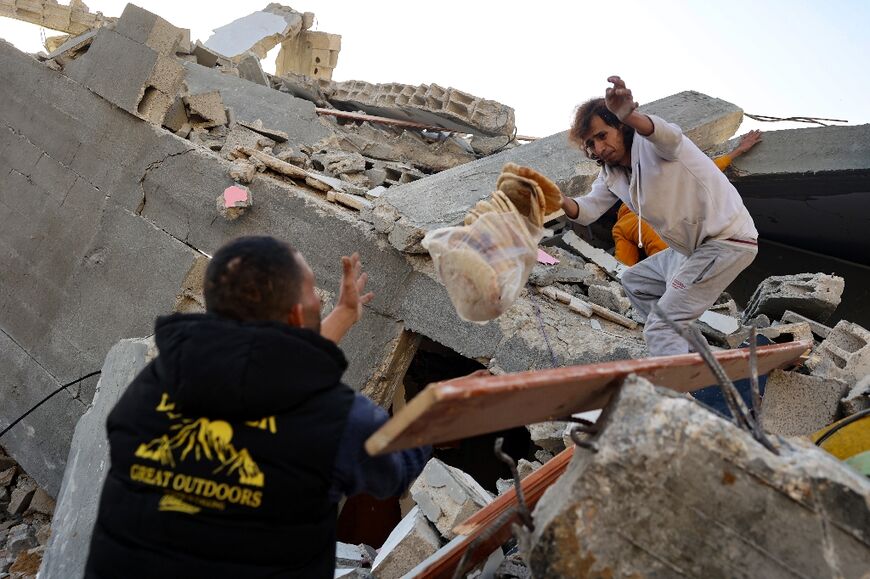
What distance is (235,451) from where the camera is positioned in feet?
4.83

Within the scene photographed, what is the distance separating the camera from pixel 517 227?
246 cm

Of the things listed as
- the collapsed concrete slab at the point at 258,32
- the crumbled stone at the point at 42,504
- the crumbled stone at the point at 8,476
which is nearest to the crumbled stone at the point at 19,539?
the crumbled stone at the point at 42,504

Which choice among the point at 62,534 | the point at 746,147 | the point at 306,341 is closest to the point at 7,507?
the point at 62,534

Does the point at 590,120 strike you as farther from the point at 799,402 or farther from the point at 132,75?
the point at 132,75

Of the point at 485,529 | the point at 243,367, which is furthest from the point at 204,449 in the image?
the point at 485,529

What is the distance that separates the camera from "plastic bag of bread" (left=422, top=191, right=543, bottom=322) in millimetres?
2309

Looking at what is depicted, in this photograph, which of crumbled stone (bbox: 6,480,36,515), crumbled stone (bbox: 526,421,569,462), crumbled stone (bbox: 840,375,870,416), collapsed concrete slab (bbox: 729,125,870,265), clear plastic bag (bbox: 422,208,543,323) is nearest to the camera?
clear plastic bag (bbox: 422,208,543,323)

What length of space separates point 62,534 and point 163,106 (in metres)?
3.31

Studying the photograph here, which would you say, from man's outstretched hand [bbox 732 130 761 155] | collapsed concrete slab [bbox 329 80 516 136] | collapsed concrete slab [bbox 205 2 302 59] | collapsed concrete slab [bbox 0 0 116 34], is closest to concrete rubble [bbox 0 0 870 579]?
man's outstretched hand [bbox 732 130 761 155]

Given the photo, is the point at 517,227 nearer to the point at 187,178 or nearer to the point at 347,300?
the point at 347,300

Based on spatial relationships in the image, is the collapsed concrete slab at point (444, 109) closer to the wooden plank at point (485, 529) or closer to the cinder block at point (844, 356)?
the cinder block at point (844, 356)

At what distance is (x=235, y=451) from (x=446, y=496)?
2.05 m

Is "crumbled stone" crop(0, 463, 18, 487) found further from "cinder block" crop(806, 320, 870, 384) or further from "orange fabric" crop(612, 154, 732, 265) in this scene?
"cinder block" crop(806, 320, 870, 384)

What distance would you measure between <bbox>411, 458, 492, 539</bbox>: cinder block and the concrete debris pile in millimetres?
3340
